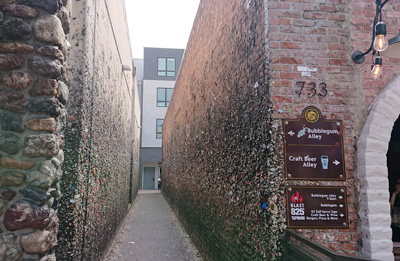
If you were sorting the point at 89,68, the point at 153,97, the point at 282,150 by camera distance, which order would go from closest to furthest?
1. the point at 282,150
2. the point at 89,68
3. the point at 153,97

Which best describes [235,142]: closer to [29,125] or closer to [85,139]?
[85,139]

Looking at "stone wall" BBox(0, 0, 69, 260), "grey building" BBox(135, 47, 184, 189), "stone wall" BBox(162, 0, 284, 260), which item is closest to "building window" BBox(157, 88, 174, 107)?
"grey building" BBox(135, 47, 184, 189)

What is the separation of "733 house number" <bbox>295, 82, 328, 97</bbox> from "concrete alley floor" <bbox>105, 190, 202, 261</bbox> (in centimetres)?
430

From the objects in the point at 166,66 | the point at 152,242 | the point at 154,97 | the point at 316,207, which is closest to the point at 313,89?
the point at 316,207

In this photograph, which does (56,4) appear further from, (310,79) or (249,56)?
(310,79)

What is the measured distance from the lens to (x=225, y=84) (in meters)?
4.84

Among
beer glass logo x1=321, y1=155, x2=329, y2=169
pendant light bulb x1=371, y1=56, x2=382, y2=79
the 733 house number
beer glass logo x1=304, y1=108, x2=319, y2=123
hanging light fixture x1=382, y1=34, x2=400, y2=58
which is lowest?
beer glass logo x1=321, y1=155, x2=329, y2=169

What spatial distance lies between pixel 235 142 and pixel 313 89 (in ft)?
4.38

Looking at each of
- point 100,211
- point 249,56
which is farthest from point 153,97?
point 249,56

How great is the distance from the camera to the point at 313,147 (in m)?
3.13

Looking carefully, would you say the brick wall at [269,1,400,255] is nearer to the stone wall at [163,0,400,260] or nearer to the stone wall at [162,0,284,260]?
the stone wall at [163,0,400,260]

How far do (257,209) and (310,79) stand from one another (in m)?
1.39

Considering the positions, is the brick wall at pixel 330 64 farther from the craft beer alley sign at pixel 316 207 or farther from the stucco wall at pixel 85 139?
the stucco wall at pixel 85 139

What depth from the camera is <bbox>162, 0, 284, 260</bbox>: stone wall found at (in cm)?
312
